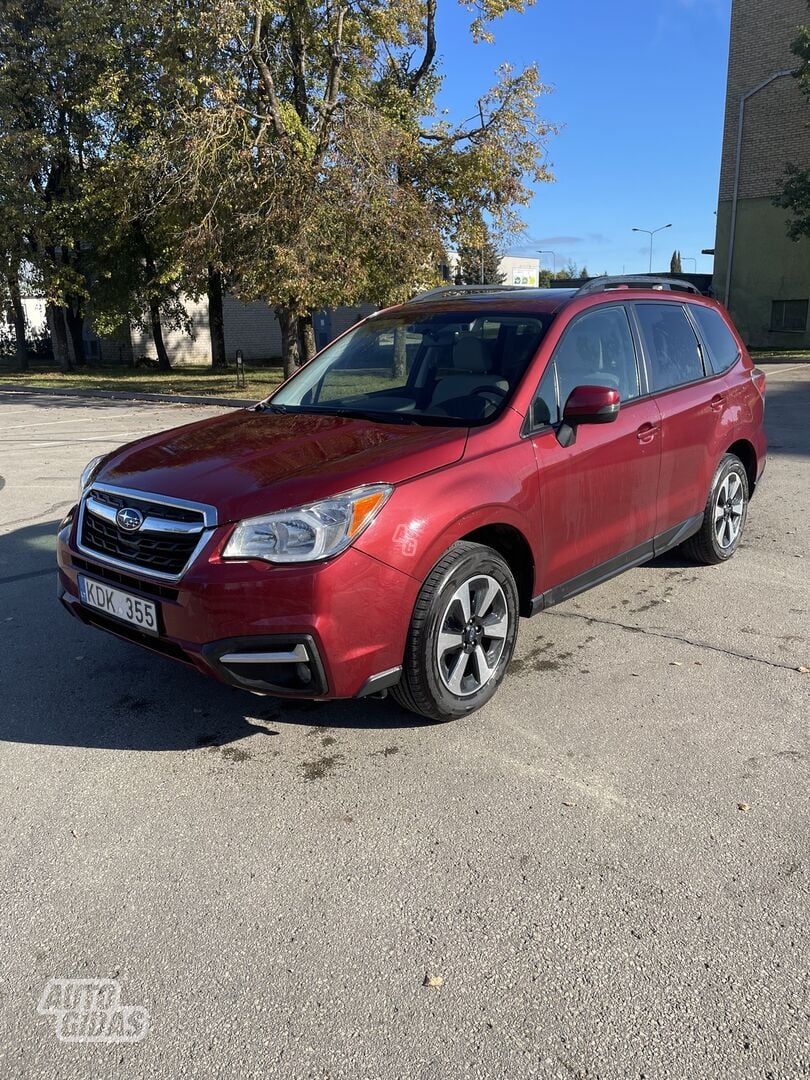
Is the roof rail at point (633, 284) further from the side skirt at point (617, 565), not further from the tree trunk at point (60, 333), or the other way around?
the tree trunk at point (60, 333)

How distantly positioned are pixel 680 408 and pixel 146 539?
3148mm

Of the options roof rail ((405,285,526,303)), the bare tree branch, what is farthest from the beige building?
roof rail ((405,285,526,303))

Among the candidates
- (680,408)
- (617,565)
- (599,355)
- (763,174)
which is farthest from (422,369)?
(763,174)

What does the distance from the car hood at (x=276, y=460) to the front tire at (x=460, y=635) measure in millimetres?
445

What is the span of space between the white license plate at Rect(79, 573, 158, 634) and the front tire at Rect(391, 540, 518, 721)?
1.02m

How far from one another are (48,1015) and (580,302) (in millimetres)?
3738

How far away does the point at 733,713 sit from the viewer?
150 inches

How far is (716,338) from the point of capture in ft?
18.5

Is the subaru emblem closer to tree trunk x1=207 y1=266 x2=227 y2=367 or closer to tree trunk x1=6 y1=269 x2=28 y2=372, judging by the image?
tree trunk x1=6 y1=269 x2=28 y2=372

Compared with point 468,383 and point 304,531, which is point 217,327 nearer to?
point 468,383

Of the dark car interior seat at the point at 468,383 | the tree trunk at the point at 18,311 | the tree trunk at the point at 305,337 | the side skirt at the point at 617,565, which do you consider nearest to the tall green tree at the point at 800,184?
the tree trunk at the point at 305,337

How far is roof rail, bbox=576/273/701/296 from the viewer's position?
454 centimetres

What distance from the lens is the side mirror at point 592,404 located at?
3875 millimetres

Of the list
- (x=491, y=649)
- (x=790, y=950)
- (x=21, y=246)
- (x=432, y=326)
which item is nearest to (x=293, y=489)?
(x=491, y=649)
